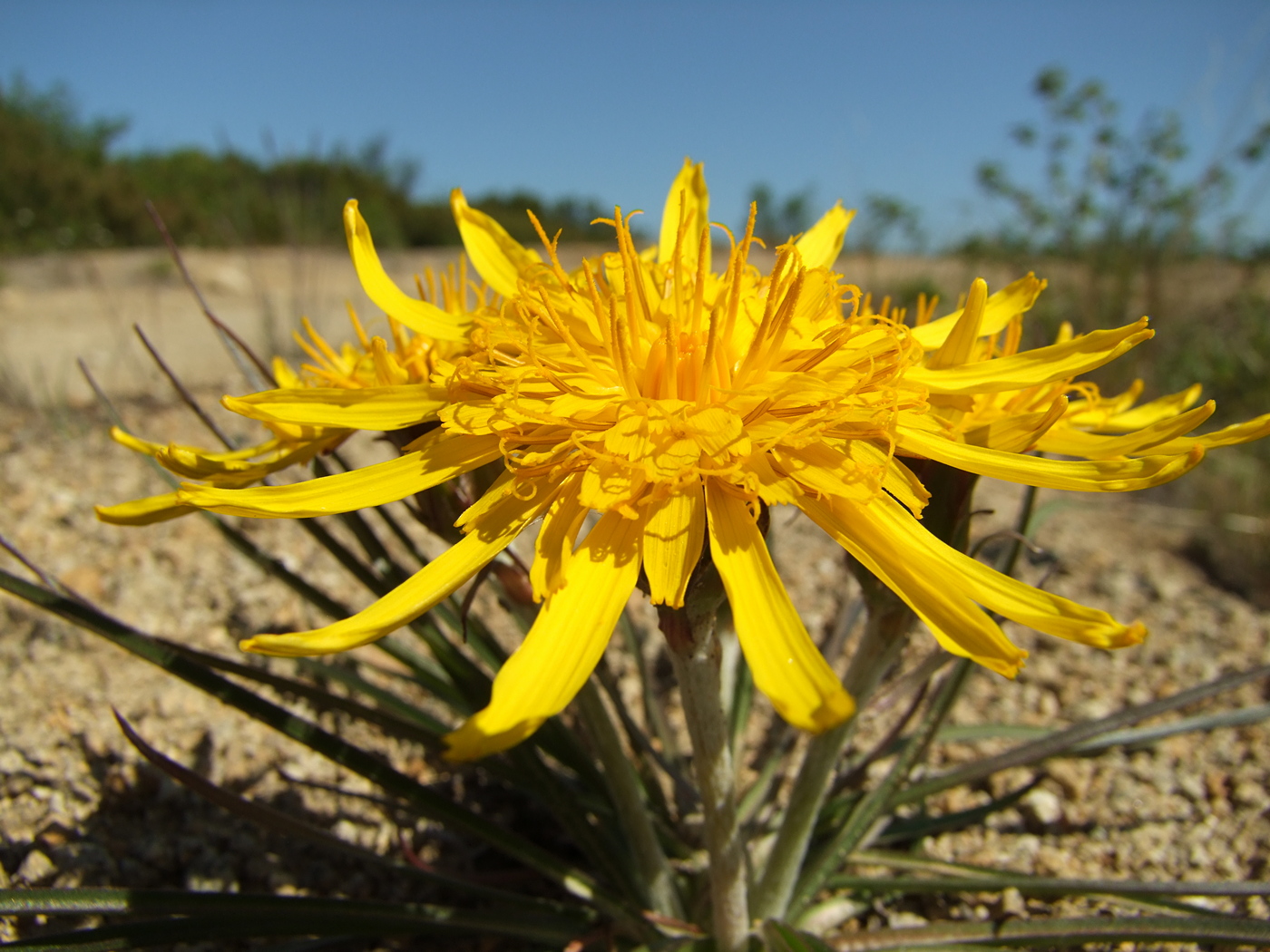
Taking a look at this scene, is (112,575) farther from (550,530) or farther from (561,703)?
(561,703)

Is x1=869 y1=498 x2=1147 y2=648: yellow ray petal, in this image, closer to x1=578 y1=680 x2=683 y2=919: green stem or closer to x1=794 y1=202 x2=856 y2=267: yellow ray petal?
x1=578 y1=680 x2=683 y2=919: green stem

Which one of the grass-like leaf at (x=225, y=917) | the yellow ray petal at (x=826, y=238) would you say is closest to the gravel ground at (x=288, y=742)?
the grass-like leaf at (x=225, y=917)

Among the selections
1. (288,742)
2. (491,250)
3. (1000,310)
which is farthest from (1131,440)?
(288,742)

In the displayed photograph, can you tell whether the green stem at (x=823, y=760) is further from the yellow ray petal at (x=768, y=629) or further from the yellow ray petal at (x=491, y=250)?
the yellow ray petal at (x=491, y=250)

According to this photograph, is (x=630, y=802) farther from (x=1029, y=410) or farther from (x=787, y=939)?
(x=1029, y=410)

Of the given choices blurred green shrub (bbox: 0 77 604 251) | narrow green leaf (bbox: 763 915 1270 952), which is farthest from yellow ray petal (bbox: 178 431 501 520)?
blurred green shrub (bbox: 0 77 604 251)

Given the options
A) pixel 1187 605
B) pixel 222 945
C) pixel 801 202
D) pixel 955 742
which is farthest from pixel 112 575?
pixel 801 202

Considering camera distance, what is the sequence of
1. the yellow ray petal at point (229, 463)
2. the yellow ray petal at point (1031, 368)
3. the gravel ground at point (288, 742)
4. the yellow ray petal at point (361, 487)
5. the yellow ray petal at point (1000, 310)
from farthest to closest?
the gravel ground at point (288, 742) → the yellow ray petal at point (1000, 310) → the yellow ray petal at point (229, 463) → the yellow ray petal at point (1031, 368) → the yellow ray petal at point (361, 487)
